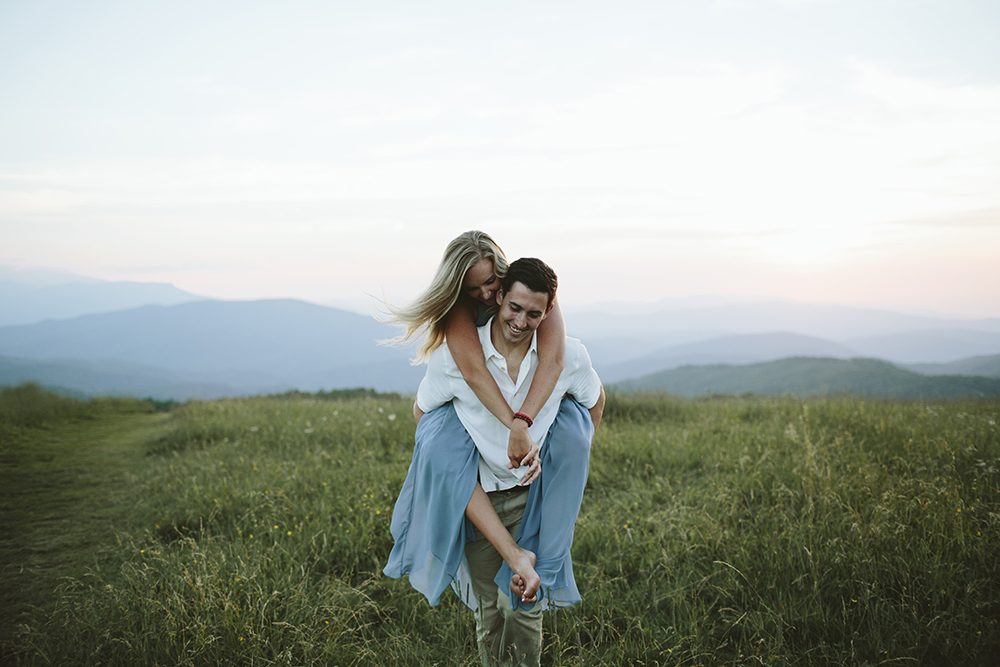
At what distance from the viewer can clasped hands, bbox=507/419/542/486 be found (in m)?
2.17

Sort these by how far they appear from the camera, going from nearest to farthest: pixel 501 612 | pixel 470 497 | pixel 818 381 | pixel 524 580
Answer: pixel 524 580
pixel 470 497
pixel 501 612
pixel 818 381

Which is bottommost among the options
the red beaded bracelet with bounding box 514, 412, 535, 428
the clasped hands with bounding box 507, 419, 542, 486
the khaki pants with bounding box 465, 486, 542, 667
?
the khaki pants with bounding box 465, 486, 542, 667

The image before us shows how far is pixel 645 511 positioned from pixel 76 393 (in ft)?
44.6

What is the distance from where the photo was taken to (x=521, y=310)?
2197 millimetres

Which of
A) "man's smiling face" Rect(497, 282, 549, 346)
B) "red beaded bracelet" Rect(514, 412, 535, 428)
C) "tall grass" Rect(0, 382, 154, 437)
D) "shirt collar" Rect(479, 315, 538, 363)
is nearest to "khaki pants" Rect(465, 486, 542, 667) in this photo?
"red beaded bracelet" Rect(514, 412, 535, 428)

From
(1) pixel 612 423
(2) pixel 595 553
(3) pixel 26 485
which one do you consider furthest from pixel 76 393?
(2) pixel 595 553

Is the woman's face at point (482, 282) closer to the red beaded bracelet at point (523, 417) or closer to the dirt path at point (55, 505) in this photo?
the red beaded bracelet at point (523, 417)

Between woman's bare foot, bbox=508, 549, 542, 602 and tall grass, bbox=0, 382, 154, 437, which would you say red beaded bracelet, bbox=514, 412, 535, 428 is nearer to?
woman's bare foot, bbox=508, 549, 542, 602

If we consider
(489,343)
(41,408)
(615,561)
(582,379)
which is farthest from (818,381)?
(41,408)

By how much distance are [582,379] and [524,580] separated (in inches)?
36.0

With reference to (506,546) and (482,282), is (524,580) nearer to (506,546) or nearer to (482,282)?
(506,546)

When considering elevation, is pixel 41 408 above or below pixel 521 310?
below

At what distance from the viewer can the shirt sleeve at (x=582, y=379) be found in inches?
95.9

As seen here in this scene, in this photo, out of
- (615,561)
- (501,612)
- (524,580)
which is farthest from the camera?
(615,561)
